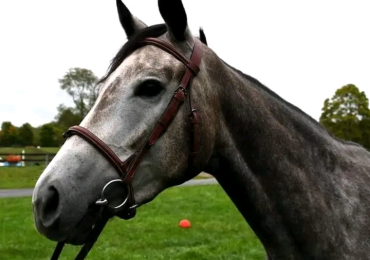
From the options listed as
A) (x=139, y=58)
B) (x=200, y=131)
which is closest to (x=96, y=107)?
(x=139, y=58)

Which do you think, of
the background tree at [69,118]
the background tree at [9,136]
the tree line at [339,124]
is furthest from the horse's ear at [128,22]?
the background tree at [9,136]

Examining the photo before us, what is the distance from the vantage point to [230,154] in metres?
2.99

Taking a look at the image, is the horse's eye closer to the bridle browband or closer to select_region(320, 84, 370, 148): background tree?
the bridle browband

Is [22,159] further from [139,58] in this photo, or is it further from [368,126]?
[139,58]

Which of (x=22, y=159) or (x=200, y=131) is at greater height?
(x=200, y=131)

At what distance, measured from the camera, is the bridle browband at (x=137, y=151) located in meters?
2.50

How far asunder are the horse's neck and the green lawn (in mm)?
5677

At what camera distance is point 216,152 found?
118 inches

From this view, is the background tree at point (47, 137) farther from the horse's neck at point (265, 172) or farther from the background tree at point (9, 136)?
the horse's neck at point (265, 172)

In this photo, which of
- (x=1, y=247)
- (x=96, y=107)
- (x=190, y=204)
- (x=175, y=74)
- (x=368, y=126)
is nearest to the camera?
(x=96, y=107)

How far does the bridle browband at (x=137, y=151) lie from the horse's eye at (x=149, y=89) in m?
0.10

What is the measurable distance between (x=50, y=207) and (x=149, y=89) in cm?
81

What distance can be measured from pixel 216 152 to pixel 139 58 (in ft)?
2.42

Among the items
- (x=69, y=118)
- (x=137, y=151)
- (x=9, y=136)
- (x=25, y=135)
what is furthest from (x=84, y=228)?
(x=9, y=136)
